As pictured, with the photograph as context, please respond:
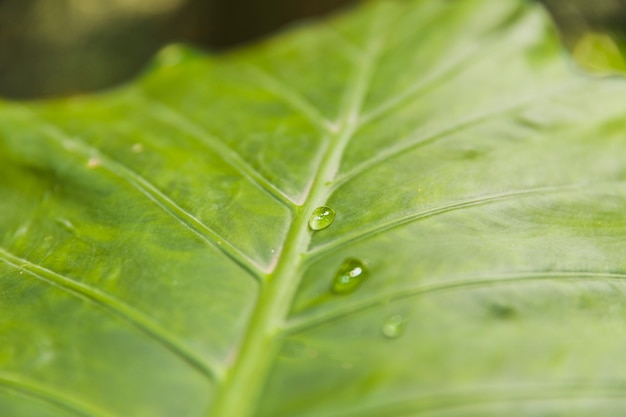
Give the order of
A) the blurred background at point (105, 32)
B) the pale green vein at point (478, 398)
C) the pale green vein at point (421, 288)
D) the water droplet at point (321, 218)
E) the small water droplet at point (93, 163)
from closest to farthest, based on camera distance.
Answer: the pale green vein at point (478, 398)
the pale green vein at point (421, 288)
the water droplet at point (321, 218)
the small water droplet at point (93, 163)
the blurred background at point (105, 32)

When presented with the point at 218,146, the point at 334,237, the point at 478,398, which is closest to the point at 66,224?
the point at 218,146

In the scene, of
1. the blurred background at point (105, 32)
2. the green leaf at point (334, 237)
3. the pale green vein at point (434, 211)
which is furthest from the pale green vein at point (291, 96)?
the blurred background at point (105, 32)

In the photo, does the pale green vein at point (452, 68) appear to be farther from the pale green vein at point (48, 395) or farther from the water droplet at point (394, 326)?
the pale green vein at point (48, 395)

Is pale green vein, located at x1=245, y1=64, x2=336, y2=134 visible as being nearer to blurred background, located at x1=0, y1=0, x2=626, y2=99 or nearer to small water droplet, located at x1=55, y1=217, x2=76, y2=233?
small water droplet, located at x1=55, y1=217, x2=76, y2=233

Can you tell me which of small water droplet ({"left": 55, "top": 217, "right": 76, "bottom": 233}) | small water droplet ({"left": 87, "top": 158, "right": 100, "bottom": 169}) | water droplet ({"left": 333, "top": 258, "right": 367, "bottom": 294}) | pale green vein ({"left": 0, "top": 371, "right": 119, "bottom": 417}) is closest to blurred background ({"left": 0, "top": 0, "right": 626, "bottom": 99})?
small water droplet ({"left": 87, "top": 158, "right": 100, "bottom": 169})

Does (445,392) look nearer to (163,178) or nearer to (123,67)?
(163,178)

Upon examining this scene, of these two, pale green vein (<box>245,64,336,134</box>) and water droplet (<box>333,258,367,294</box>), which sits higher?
pale green vein (<box>245,64,336,134</box>)
